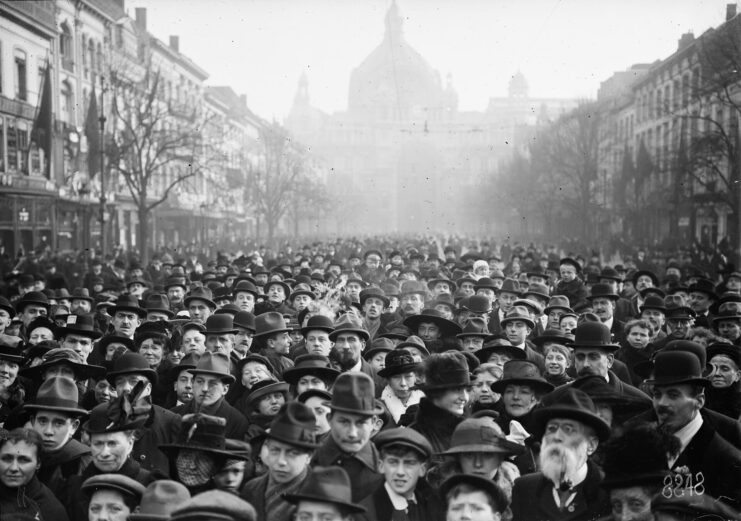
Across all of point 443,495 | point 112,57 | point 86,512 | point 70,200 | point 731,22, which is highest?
point 112,57

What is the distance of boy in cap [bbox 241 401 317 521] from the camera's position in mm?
5098

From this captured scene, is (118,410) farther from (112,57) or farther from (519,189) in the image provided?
(519,189)

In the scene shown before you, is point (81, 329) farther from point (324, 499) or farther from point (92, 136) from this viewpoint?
point (92, 136)

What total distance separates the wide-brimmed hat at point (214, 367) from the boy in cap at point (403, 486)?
7.96ft

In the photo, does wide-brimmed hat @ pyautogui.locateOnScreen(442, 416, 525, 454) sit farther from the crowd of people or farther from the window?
the window

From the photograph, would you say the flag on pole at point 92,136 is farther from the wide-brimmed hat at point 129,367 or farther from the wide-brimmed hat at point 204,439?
the wide-brimmed hat at point 204,439

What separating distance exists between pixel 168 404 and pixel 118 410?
269cm

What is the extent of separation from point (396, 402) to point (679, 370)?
240cm

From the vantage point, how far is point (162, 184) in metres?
54.2

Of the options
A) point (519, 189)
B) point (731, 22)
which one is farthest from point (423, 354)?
point (519, 189)

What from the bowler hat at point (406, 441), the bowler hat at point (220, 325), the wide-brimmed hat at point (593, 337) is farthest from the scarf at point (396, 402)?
the bowler hat at point (220, 325)

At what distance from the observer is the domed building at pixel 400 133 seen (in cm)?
12812

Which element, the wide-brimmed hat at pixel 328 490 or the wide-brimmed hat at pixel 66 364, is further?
the wide-brimmed hat at pixel 66 364

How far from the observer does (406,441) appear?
5.07m
